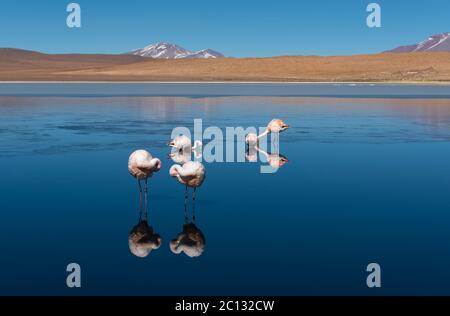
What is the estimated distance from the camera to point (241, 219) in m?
11.4

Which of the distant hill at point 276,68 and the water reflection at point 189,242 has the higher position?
the distant hill at point 276,68

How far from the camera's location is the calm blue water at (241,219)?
8461 millimetres

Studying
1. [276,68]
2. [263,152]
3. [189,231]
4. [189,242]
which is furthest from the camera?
[276,68]

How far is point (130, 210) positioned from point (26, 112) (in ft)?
75.6

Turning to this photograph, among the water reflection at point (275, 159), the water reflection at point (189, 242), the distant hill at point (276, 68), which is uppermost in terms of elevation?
the distant hill at point (276, 68)

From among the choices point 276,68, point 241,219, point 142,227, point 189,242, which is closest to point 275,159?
point 241,219

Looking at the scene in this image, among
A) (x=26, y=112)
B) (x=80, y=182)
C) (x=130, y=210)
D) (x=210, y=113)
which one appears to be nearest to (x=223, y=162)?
(x=80, y=182)

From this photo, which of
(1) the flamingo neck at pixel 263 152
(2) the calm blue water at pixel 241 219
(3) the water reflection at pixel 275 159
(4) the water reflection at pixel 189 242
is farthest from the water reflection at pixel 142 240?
(1) the flamingo neck at pixel 263 152

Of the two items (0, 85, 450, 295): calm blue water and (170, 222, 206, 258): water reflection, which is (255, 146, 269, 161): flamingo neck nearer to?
(0, 85, 450, 295): calm blue water

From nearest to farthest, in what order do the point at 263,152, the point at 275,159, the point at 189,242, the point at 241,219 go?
1. the point at 189,242
2. the point at 241,219
3. the point at 275,159
4. the point at 263,152

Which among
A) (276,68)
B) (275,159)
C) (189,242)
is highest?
(276,68)

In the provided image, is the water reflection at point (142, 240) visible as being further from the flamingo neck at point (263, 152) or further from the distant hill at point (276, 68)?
the distant hill at point (276, 68)

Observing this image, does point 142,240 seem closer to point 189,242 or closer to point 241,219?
point 189,242

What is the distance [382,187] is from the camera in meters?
14.2
